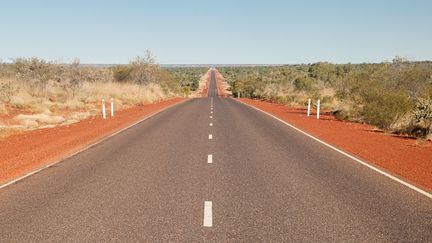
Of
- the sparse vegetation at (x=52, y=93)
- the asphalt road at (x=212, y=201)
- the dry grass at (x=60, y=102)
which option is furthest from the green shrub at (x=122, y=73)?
the asphalt road at (x=212, y=201)

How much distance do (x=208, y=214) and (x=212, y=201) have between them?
2.42ft

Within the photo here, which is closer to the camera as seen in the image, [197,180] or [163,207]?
[163,207]

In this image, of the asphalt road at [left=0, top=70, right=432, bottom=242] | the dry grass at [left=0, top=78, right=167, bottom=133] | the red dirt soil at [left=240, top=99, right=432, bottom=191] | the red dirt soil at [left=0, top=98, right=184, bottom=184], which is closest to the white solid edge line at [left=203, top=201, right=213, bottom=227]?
the asphalt road at [left=0, top=70, right=432, bottom=242]

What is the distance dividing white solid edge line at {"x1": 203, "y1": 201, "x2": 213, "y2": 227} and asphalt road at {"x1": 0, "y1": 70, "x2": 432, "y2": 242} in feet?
0.05

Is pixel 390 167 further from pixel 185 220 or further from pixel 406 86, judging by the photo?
pixel 406 86

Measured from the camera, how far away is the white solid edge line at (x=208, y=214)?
587 centimetres

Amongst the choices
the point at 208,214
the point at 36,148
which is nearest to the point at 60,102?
the point at 36,148

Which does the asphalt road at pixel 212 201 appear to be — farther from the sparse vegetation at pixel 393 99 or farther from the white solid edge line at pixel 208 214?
the sparse vegetation at pixel 393 99

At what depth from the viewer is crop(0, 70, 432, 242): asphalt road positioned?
551 centimetres

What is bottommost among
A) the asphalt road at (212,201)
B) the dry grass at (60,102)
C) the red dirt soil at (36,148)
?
the dry grass at (60,102)

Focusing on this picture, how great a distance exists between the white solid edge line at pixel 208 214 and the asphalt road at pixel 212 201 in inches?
0.6

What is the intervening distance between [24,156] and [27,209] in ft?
19.8

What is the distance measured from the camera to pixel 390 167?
409 inches

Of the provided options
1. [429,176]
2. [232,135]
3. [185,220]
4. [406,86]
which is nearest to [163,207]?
[185,220]
